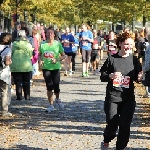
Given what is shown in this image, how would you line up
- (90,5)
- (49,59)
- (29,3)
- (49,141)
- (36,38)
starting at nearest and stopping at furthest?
(49,141) → (49,59) → (36,38) → (29,3) → (90,5)

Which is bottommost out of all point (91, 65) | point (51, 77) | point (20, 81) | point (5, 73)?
point (91, 65)

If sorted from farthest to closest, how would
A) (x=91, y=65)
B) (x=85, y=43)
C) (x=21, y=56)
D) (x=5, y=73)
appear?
(x=91, y=65) → (x=85, y=43) → (x=21, y=56) → (x=5, y=73)

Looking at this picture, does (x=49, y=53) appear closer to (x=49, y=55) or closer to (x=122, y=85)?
(x=49, y=55)

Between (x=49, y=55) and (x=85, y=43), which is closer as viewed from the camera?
(x=49, y=55)

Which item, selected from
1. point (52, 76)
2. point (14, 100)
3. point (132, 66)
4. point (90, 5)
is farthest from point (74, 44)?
point (90, 5)

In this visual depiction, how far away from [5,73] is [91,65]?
11.4m

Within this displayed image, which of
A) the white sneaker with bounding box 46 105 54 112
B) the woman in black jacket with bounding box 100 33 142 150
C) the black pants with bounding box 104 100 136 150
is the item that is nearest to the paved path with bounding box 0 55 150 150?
the white sneaker with bounding box 46 105 54 112

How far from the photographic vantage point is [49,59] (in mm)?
11648

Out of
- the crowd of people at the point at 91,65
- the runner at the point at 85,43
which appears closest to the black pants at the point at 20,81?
the crowd of people at the point at 91,65

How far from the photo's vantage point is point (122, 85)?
24.4 ft

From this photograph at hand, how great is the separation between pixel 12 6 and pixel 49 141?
2865 cm

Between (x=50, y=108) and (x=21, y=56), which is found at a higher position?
(x=21, y=56)

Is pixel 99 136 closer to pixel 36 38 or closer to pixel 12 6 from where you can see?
pixel 36 38

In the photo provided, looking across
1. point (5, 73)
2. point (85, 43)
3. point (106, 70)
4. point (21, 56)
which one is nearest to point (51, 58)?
point (5, 73)
